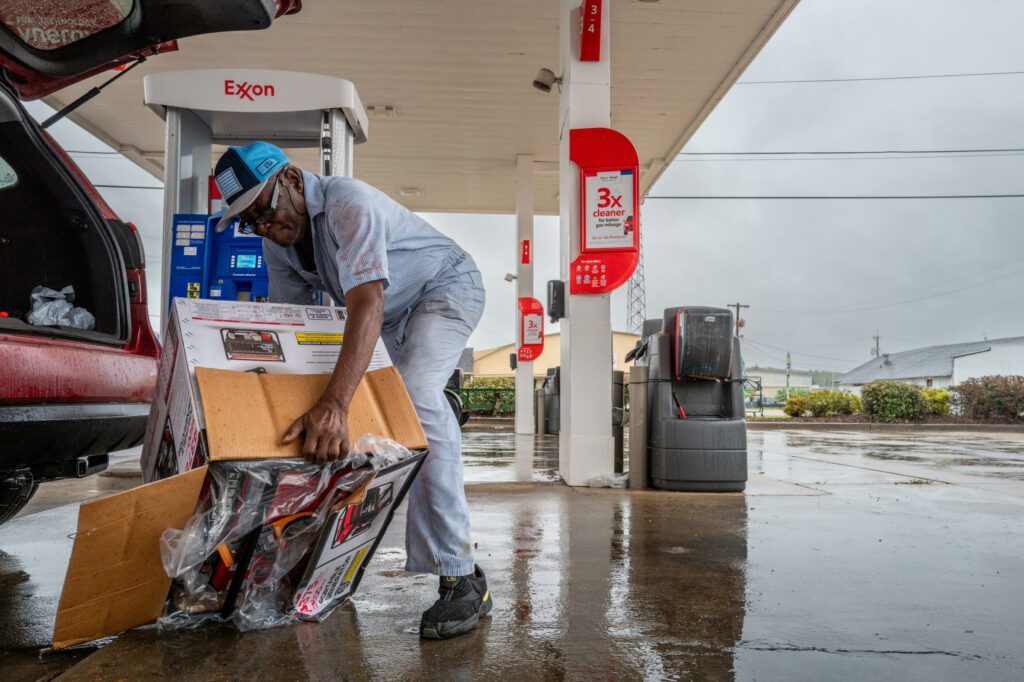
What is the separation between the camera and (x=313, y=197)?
226 cm

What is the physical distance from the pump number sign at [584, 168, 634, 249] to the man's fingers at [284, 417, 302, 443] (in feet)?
14.3

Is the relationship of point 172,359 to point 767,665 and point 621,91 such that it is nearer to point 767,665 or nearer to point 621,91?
point 767,665

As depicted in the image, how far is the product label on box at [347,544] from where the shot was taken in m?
2.05

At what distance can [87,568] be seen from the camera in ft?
5.91

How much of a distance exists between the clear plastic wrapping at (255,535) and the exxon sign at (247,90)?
10.5 feet

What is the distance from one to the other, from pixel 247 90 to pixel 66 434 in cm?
282

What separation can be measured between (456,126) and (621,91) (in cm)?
269

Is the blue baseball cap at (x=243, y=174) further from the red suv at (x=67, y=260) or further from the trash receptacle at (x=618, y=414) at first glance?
the trash receptacle at (x=618, y=414)

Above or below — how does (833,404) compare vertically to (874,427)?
above

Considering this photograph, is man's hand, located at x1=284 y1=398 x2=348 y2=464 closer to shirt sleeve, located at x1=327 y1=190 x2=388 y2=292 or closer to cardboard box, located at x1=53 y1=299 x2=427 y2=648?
cardboard box, located at x1=53 y1=299 x2=427 y2=648

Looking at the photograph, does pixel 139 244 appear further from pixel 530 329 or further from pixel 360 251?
pixel 530 329

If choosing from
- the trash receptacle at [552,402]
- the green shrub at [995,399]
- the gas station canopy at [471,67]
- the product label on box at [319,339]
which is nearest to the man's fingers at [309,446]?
the product label on box at [319,339]

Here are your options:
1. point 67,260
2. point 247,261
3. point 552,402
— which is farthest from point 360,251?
point 552,402

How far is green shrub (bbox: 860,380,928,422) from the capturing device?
1977 cm
